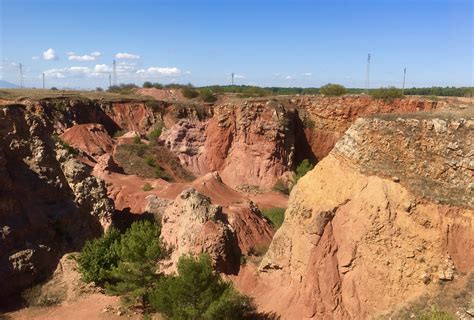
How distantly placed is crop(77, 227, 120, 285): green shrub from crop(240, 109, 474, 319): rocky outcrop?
7299mm

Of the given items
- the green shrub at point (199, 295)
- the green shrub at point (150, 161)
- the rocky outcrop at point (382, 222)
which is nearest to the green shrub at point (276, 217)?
the rocky outcrop at point (382, 222)

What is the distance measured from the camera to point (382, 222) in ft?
49.6

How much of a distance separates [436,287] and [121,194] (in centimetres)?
2327

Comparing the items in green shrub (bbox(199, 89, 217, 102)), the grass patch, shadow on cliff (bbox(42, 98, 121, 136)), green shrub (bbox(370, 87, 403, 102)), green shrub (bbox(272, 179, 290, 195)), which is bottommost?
green shrub (bbox(272, 179, 290, 195))

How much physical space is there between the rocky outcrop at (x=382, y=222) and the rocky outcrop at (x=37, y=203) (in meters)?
10.8

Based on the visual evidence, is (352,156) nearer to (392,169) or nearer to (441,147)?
(392,169)

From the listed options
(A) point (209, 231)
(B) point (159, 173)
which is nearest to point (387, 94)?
(B) point (159, 173)

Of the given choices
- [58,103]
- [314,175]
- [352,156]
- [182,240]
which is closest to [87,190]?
[182,240]

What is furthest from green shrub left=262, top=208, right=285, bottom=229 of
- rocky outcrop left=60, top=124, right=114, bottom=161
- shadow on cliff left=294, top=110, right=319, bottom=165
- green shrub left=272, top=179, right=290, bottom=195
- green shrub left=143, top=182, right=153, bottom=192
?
rocky outcrop left=60, top=124, right=114, bottom=161

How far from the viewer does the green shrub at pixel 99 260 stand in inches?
794

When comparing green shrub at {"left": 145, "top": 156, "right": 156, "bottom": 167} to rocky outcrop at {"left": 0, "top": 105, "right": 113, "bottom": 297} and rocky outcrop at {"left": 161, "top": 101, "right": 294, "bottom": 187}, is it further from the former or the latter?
rocky outcrop at {"left": 0, "top": 105, "right": 113, "bottom": 297}

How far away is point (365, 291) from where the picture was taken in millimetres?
15164

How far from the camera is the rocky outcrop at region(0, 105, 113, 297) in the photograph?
20.2 metres

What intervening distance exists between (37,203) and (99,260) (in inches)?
191
